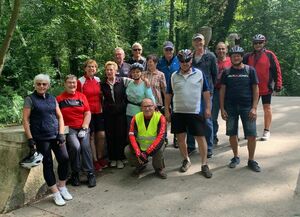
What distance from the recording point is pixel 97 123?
6059 mm

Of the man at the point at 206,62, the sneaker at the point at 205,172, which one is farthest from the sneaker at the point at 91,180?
the man at the point at 206,62

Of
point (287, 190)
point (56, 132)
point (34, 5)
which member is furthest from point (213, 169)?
point (34, 5)

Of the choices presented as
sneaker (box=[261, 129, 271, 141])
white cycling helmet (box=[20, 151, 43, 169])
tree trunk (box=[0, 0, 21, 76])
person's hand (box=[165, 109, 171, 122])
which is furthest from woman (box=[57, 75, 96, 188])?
sneaker (box=[261, 129, 271, 141])

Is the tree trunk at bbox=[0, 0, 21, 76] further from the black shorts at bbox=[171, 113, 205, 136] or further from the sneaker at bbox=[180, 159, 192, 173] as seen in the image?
the sneaker at bbox=[180, 159, 192, 173]

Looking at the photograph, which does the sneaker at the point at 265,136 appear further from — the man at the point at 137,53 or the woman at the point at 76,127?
the woman at the point at 76,127

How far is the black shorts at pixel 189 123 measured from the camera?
18.2ft

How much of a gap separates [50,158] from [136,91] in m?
1.74

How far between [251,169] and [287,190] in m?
0.80

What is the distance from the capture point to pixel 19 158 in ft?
16.5

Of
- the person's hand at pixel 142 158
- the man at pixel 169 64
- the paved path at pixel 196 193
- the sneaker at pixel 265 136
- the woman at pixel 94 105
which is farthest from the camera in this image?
the sneaker at pixel 265 136

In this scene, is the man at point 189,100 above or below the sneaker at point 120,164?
above

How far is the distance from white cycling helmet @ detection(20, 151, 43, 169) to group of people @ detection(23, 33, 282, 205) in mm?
84

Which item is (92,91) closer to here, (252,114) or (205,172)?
(205,172)

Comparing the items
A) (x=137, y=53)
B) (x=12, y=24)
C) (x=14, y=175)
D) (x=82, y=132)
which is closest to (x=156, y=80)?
(x=137, y=53)
